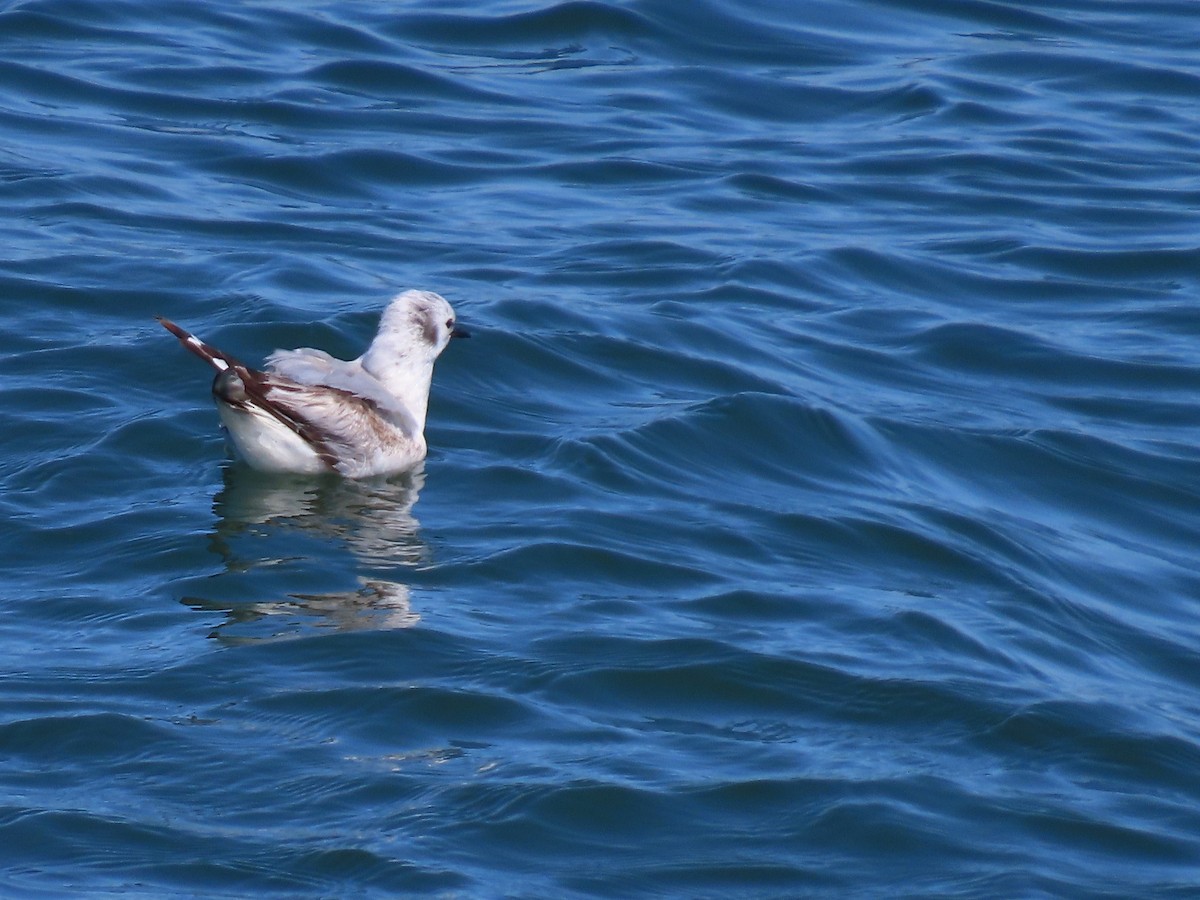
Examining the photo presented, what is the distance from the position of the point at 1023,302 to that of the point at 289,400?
5.48 metres

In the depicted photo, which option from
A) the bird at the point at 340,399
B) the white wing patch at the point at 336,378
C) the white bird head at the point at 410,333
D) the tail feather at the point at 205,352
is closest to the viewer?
the tail feather at the point at 205,352

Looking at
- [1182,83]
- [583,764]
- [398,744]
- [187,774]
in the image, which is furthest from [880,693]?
[1182,83]

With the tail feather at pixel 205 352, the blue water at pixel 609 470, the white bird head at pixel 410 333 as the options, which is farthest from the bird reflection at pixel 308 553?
the white bird head at pixel 410 333

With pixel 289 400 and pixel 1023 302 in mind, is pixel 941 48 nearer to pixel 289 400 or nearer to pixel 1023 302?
pixel 1023 302

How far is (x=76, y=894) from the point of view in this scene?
5.38m

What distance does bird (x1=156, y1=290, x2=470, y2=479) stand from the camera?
880 centimetres

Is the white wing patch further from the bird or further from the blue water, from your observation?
the blue water

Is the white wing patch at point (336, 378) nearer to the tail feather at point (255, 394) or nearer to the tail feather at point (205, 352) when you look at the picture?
the tail feather at point (255, 394)

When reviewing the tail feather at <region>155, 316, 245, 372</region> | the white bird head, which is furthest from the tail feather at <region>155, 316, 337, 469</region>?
the white bird head

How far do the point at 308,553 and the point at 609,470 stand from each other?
172 cm

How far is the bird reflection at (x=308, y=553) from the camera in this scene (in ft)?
24.6

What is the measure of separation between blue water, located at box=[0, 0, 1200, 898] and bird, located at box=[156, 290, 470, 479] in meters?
0.15

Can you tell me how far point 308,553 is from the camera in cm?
823

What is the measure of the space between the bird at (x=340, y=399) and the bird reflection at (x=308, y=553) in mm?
125
